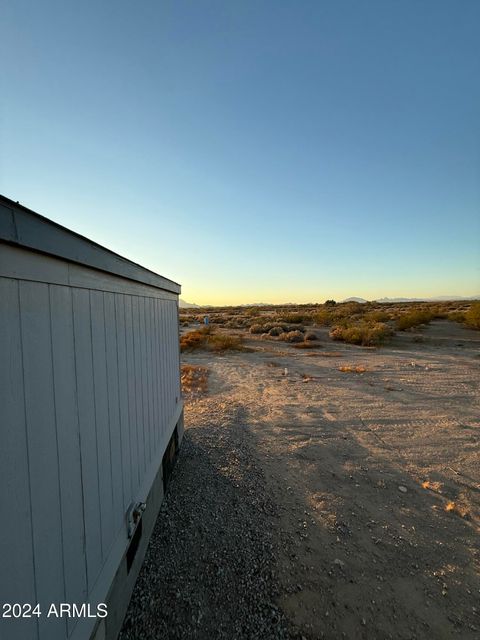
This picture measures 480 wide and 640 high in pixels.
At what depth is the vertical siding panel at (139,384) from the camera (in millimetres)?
2545

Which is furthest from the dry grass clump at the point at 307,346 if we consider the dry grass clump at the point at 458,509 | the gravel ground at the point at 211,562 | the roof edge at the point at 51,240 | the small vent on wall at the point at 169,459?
the roof edge at the point at 51,240

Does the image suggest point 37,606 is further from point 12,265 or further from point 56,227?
point 56,227

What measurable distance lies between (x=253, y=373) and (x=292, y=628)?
295 inches

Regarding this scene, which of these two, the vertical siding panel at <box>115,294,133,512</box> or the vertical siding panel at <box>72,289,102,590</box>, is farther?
the vertical siding panel at <box>115,294,133,512</box>

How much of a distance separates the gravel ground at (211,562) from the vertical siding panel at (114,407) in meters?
0.71

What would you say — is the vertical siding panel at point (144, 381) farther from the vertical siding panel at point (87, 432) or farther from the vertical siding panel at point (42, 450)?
the vertical siding panel at point (42, 450)

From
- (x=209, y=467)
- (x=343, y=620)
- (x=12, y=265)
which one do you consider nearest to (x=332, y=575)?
(x=343, y=620)

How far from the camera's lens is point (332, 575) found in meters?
2.45

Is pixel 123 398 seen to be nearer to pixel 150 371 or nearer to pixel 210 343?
pixel 150 371

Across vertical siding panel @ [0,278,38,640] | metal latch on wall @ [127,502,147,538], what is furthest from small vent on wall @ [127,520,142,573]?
vertical siding panel @ [0,278,38,640]

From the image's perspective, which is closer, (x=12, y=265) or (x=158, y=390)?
(x=12, y=265)

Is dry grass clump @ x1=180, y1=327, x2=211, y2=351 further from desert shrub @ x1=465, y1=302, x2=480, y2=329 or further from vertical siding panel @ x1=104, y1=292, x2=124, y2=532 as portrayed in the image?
desert shrub @ x1=465, y1=302, x2=480, y2=329

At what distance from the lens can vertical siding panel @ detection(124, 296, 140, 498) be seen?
7.69ft

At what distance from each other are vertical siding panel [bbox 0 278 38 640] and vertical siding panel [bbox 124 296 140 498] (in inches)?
45.8
